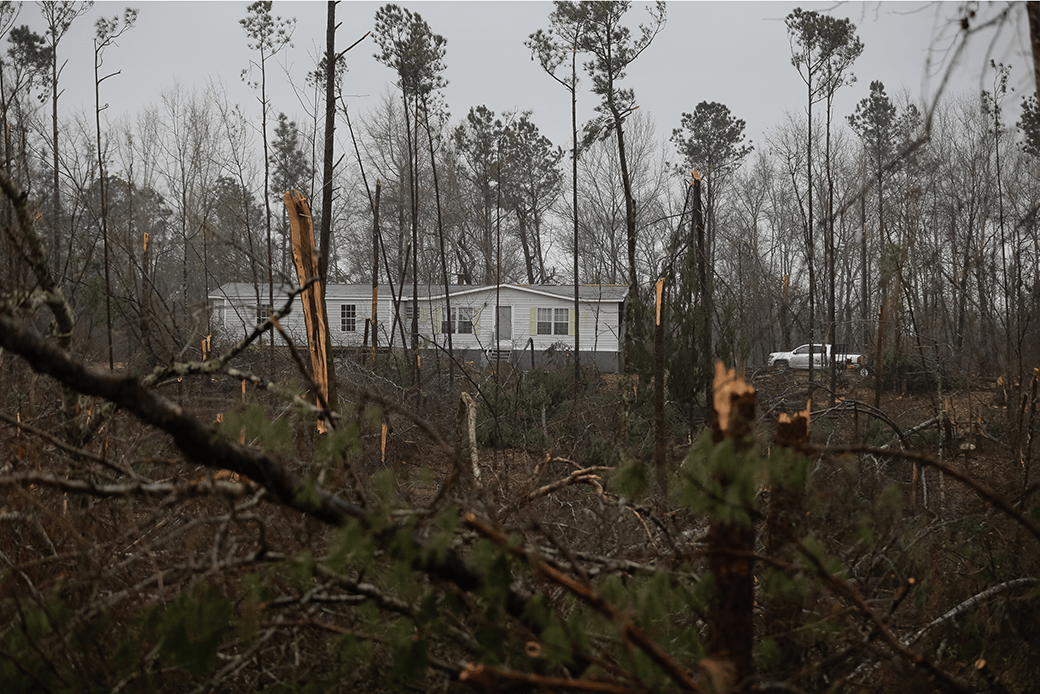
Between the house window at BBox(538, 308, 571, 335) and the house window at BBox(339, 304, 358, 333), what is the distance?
6802 millimetres

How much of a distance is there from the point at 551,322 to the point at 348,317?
24.7ft

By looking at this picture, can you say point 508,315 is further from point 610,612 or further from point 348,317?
point 610,612

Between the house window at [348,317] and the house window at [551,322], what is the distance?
22.3 feet

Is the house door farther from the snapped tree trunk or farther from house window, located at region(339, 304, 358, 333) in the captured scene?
the snapped tree trunk

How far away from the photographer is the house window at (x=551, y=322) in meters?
26.6

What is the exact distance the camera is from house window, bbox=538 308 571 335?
2659 centimetres

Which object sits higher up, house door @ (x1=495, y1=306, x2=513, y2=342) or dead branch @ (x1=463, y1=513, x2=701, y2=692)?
house door @ (x1=495, y1=306, x2=513, y2=342)

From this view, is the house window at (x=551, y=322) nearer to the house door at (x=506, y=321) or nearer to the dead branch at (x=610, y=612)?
the house door at (x=506, y=321)

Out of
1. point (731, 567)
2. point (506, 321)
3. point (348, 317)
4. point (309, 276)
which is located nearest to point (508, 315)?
point (506, 321)

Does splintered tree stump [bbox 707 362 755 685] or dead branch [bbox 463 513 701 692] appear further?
splintered tree stump [bbox 707 362 755 685]

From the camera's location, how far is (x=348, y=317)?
26.8 m

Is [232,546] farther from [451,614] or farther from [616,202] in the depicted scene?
[616,202]

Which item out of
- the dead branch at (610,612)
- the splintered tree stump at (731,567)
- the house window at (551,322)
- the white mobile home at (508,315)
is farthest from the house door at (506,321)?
the dead branch at (610,612)

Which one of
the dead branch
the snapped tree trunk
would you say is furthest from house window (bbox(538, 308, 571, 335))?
the dead branch
